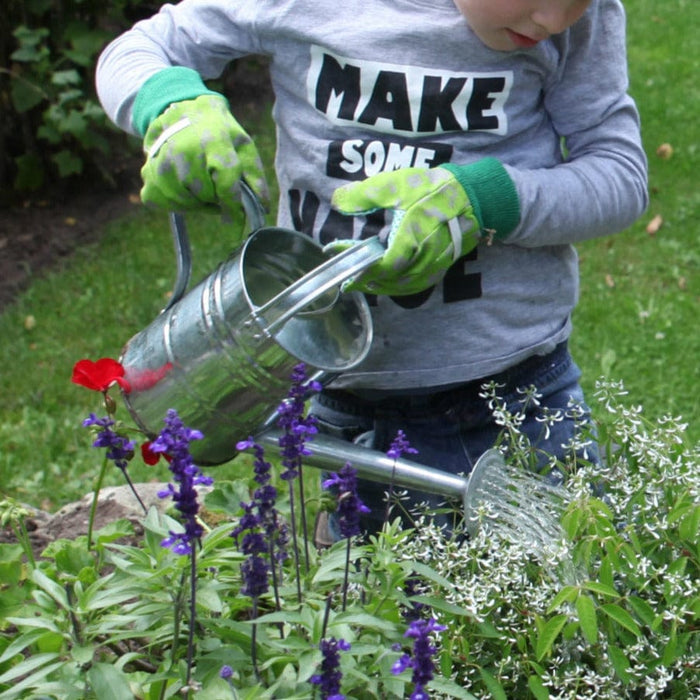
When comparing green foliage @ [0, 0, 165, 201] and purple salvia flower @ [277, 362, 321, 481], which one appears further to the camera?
green foliage @ [0, 0, 165, 201]

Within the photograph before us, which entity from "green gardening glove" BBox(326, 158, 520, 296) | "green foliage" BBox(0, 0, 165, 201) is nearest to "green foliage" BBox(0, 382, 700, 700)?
"green gardening glove" BBox(326, 158, 520, 296)

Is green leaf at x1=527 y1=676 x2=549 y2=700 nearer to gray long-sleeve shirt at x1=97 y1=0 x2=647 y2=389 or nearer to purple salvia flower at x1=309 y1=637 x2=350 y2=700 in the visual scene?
purple salvia flower at x1=309 y1=637 x2=350 y2=700

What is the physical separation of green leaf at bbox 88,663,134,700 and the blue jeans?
75 cm

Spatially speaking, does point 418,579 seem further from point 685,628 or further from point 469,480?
point 685,628

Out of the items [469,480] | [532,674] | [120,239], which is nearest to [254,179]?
[469,480]

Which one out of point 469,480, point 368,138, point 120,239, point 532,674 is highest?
point 368,138

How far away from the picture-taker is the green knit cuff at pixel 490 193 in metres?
1.61

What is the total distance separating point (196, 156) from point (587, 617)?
771mm

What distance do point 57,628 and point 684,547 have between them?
2.62ft

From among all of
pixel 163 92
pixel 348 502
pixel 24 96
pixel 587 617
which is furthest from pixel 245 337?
pixel 24 96

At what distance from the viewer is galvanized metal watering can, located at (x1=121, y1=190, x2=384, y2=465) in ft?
4.84

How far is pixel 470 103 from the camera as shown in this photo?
1.78 m

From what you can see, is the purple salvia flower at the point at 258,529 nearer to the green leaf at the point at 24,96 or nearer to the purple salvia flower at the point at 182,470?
the purple salvia flower at the point at 182,470

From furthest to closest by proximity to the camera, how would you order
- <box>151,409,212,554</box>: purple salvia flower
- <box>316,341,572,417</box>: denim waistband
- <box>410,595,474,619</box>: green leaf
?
<box>316,341,572,417</box>: denim waistband → <box>410,595,474,619</box>: green leaf → <box>151,409,212,554</box>: purple salvia flower
